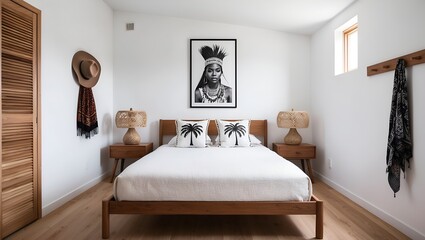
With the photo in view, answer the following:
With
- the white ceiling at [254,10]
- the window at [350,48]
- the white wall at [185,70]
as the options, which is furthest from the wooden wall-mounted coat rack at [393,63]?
the white wall at [185,70]

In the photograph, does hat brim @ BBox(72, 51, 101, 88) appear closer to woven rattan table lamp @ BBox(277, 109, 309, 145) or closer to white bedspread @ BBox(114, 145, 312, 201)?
white bedspread @ BBox(114, 145, 312, 201)

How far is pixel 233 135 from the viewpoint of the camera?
3564 millimetres

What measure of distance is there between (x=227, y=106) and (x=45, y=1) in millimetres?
2741

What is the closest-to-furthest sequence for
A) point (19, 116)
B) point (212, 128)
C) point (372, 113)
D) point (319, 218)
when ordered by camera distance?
point (319, 218)
point (19, 116)
point (372, 113)
point (212, 128)

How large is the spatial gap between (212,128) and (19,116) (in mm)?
2572

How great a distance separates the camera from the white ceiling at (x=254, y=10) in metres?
3.13

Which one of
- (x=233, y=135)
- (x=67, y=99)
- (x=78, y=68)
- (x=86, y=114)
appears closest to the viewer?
(x=67, y=99)

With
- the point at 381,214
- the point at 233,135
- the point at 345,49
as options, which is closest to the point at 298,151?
the point at 233,135

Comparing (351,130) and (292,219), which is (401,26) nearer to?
(351,130)

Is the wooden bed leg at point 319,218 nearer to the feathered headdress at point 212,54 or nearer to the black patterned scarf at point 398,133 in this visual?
the black patterned scarf at point 398,133

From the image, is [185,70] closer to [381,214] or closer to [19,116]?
[19,116]

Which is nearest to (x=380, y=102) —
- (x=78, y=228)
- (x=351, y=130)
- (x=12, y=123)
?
(x=351, y=130)

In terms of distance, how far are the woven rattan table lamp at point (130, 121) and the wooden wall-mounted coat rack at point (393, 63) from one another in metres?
3.03

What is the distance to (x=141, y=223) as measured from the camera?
2.29m
